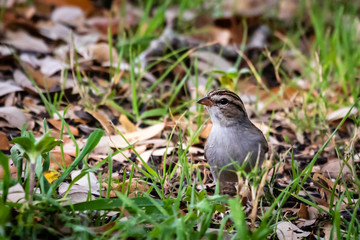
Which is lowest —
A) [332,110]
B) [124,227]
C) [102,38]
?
[332,110]

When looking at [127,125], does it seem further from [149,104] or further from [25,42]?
[25,42]

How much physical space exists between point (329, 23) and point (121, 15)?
3317 millimetres

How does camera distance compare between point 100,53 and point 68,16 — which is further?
point 68,16

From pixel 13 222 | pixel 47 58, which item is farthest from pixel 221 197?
pixel 47 58

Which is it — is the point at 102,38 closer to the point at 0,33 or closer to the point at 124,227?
the point at 0,33

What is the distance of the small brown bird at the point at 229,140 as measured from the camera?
401 centimetres

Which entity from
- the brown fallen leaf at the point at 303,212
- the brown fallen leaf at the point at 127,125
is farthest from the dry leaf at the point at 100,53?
the brown fallen leaf at the point at 303,212

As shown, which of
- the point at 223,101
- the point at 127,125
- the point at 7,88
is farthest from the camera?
the point at 7,88

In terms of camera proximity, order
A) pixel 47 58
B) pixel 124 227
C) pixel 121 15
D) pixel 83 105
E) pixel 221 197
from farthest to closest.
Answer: pixel 121 15 < pixel 47 58 < pixel 83 105 < pixel 221 197 < pixel 124 227

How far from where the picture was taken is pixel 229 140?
13.5 feet

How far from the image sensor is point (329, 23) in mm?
8375

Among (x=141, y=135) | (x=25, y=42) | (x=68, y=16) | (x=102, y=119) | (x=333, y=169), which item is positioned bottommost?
(x=333, y=169)

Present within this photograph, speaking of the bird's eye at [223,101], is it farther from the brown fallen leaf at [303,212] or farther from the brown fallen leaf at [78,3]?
the brown fallen leaf at [78,3]

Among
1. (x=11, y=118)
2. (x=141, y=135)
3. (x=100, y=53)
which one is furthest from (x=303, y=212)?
(x=100, y=53)
